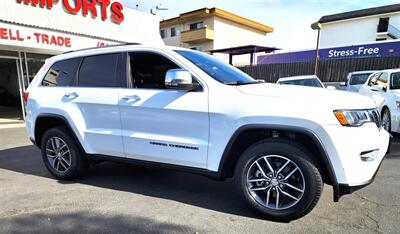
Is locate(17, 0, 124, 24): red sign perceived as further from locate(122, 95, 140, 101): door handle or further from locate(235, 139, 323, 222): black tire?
locate(235, 139, 323, 222): black tire

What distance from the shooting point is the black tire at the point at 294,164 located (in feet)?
9.62

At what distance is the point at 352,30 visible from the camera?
34688 mm

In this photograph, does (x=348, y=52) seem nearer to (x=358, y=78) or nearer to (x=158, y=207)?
(x=358, y=78)

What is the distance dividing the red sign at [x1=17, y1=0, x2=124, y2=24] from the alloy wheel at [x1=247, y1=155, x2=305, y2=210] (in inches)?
460

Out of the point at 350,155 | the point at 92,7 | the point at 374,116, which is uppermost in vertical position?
the point at 92,7

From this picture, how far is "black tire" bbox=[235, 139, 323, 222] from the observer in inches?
115

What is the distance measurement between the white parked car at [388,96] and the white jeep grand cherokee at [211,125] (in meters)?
4.29

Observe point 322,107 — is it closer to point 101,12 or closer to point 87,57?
point 87,57

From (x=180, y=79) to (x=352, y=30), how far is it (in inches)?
1465

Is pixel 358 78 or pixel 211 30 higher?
pixel 211 30

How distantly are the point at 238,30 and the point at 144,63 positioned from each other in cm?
3345

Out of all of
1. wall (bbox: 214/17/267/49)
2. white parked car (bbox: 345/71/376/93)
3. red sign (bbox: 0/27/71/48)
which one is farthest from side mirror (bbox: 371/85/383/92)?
wall (bbox: 214/17/267/49)

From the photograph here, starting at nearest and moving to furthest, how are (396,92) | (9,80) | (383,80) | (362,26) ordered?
1. (396,92)
2. (383,80)
3. (9,80)
4. (362,26)

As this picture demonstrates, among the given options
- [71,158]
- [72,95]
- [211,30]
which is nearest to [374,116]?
[72,95]
